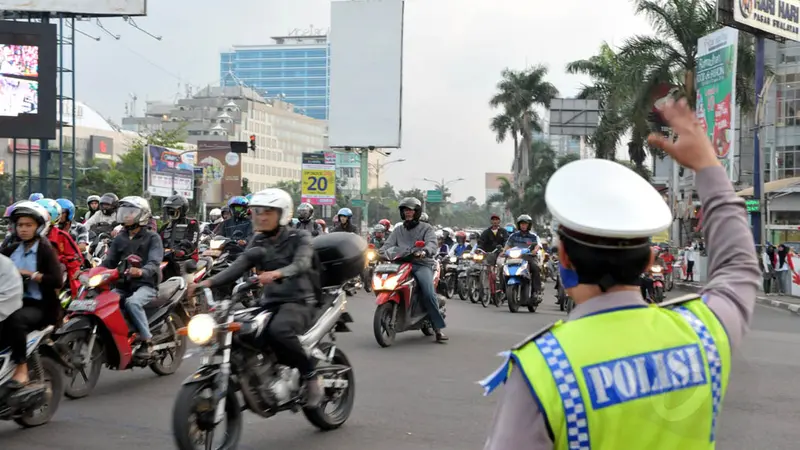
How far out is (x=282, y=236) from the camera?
7125mm

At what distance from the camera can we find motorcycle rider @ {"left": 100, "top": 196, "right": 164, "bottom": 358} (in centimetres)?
871

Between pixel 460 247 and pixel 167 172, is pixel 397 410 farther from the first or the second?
pixel 167 172

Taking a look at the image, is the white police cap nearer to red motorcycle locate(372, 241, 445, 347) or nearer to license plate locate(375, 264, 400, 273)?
red motorcycle locate(372, 241, 445, 347)

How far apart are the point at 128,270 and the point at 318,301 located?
2.39 m

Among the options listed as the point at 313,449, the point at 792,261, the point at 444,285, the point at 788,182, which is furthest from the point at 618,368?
the point at 788,182

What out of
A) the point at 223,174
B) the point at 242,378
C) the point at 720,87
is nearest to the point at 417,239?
the point at 242,378

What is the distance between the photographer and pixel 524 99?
231ft

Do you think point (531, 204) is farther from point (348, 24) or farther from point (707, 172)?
point (707, 172)

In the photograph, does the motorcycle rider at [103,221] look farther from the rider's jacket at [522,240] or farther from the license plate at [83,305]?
the license plate at [83,305]

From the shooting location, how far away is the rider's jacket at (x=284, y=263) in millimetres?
6676

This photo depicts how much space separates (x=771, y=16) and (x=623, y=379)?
33.7 m

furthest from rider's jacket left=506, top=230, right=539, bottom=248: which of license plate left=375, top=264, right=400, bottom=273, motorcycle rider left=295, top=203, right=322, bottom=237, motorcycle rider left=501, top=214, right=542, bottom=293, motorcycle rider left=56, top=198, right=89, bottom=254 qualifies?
motorcycle rider left=56, top=198, right=89, bottom=254

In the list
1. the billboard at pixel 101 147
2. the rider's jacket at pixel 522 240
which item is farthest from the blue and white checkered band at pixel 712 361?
the billboard at pixel 101 147

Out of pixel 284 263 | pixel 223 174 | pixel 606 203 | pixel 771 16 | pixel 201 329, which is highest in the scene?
pixel 771 16
